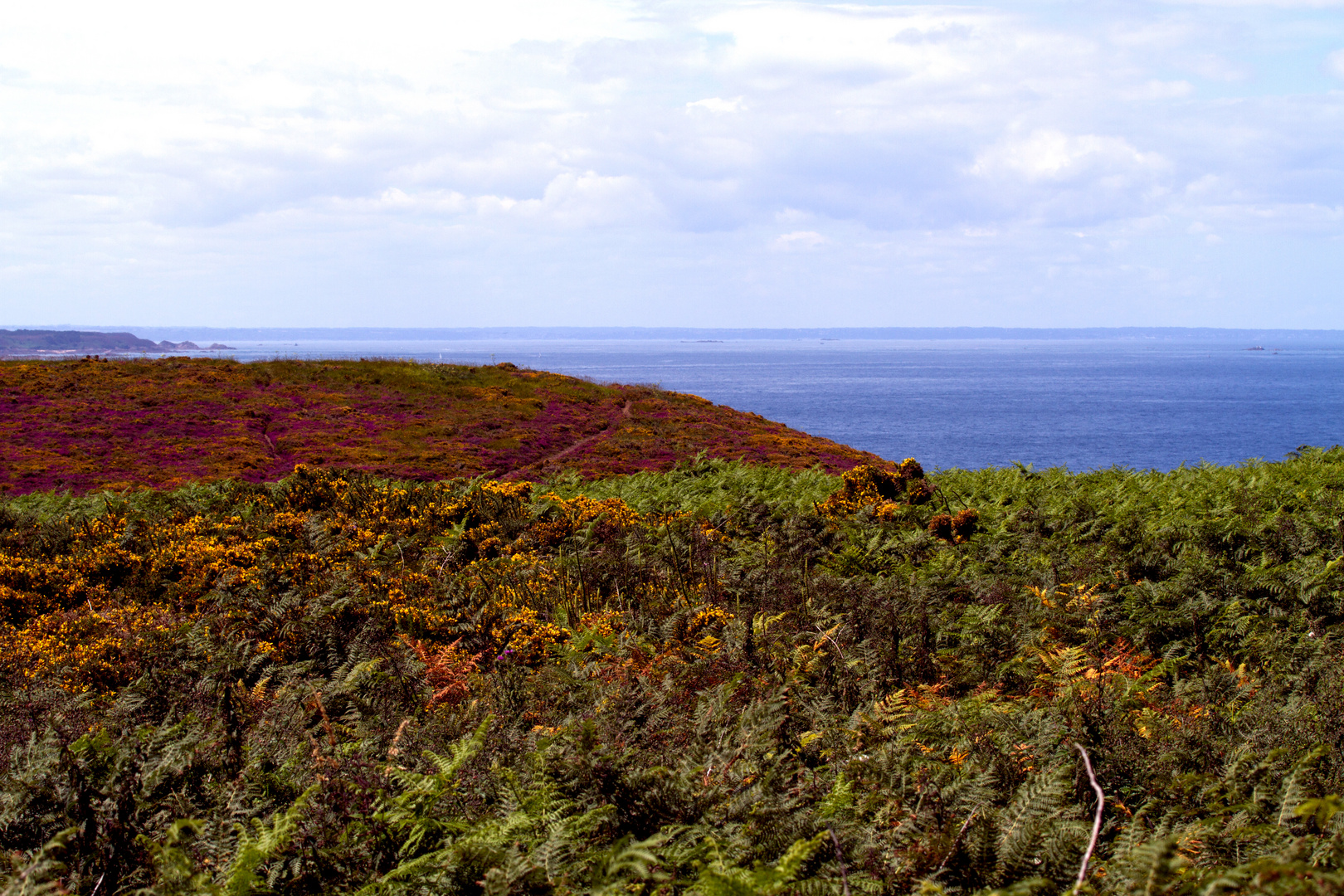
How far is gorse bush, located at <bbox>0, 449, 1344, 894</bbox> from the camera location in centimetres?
328

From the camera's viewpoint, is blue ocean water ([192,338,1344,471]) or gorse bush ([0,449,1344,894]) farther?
blue ocean water ([192,338,1344,471])

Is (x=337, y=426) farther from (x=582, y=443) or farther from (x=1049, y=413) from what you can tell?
(x=1049, y=413)

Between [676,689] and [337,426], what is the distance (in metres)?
27.2

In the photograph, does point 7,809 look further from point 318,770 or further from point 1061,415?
point 1061,415

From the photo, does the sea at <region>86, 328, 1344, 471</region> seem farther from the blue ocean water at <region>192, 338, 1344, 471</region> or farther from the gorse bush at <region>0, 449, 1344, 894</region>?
the gorse bush at <region>0, 449, 1344, 894</region>

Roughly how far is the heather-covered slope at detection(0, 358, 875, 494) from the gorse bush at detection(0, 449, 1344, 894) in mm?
12110

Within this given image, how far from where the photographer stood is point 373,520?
12031 millimetres

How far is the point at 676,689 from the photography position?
5887mm

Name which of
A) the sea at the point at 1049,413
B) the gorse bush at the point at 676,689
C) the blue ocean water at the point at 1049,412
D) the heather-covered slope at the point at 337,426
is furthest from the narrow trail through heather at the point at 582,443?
the sea at the point at 1049,413

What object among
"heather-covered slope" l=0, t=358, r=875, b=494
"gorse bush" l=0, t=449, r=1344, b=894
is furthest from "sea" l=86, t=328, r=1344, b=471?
"gorse bush" l=0, t=449, r=1344, b=894

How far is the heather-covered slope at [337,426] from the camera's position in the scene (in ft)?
81.0

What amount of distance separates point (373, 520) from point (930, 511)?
7.90m

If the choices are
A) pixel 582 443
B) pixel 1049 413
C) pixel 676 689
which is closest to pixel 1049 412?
pixel 1049 413

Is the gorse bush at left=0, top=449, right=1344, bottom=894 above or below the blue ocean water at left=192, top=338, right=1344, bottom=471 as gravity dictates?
above
